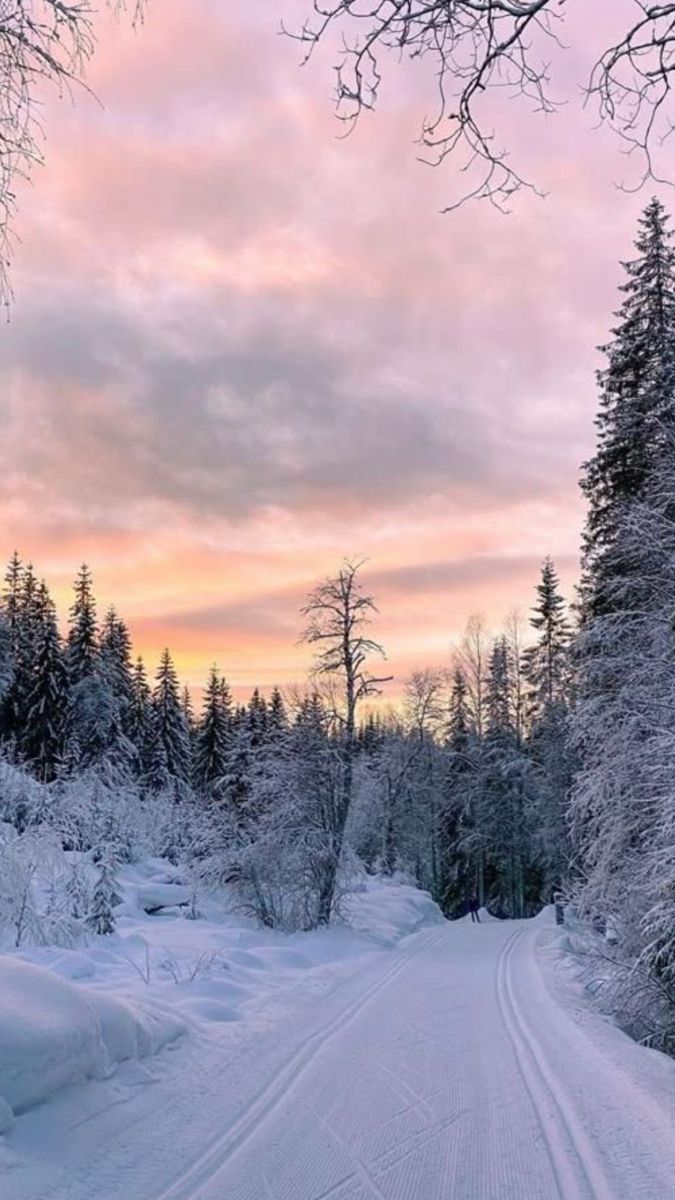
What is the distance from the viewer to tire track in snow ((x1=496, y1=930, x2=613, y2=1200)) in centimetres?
478

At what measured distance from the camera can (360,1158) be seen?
17.1ft

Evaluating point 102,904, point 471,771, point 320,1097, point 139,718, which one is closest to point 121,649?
point 139,718

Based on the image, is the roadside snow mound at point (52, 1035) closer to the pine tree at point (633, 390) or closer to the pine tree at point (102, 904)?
the pine tree at point (102, 904)

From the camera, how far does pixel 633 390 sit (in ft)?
60.3

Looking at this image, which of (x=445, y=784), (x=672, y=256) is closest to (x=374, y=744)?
(x=445, y=784)

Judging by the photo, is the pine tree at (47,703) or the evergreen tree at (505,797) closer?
the evergreen tree at (505,797)

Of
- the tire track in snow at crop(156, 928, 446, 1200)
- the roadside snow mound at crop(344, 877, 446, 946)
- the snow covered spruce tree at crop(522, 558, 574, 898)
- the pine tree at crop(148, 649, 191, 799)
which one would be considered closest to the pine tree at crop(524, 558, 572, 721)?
the snow covered spruce tree at crop(522, 558, 574, 898)

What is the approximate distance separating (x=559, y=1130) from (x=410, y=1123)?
1.02 metres

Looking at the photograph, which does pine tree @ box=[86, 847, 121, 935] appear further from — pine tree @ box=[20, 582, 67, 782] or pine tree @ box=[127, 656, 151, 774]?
pine tree @ box=[127, 656, 151, 774]

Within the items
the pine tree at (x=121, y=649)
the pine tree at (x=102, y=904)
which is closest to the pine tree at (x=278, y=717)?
the pine tree at (x=102, y=904)

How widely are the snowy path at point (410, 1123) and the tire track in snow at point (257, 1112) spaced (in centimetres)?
2

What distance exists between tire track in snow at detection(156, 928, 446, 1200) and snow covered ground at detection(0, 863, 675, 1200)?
0.06 ft

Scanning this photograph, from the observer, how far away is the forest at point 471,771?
12.6 m

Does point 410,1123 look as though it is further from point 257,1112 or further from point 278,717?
point 278,717
